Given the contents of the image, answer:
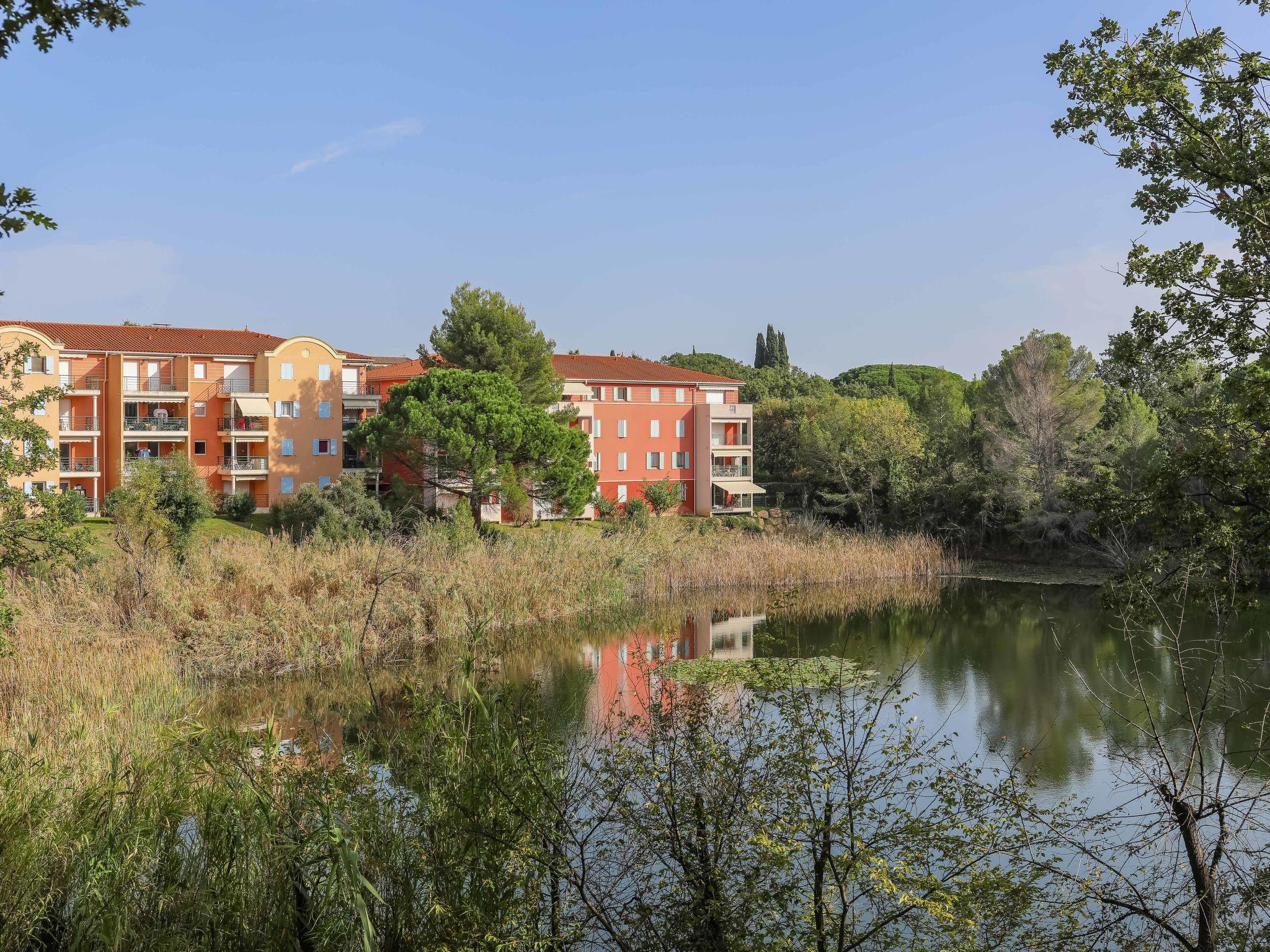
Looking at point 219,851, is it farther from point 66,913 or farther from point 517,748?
point 517,748

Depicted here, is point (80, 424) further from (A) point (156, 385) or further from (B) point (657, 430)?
(B) point (657, 430)

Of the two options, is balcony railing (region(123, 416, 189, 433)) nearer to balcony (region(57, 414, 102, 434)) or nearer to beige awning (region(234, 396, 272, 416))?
balcony (region(57, 414, 102, 434))

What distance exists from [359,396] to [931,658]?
2700 cm

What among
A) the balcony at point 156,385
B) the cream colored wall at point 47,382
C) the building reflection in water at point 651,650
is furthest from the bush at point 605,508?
the cream colored wall at point 47,382

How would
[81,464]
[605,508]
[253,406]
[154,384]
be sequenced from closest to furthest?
1. [81,464]
2. [154,384]
3. [253,406]
4. [605,508]

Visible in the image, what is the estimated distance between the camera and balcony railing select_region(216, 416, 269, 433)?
121 ft

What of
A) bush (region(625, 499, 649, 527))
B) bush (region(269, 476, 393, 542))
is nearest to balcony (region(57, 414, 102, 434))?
bush (region(269, 476, 393, 542))

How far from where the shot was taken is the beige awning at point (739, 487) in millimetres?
42844

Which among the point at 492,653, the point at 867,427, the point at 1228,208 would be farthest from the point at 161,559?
the point at 867,427

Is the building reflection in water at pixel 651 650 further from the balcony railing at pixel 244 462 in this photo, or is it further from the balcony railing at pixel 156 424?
the balcony railing at pixel 156 424

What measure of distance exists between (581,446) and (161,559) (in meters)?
17.2

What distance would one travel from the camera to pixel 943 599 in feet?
87.2

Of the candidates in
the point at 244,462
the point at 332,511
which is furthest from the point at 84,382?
the point at 332,511

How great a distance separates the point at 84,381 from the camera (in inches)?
1404
